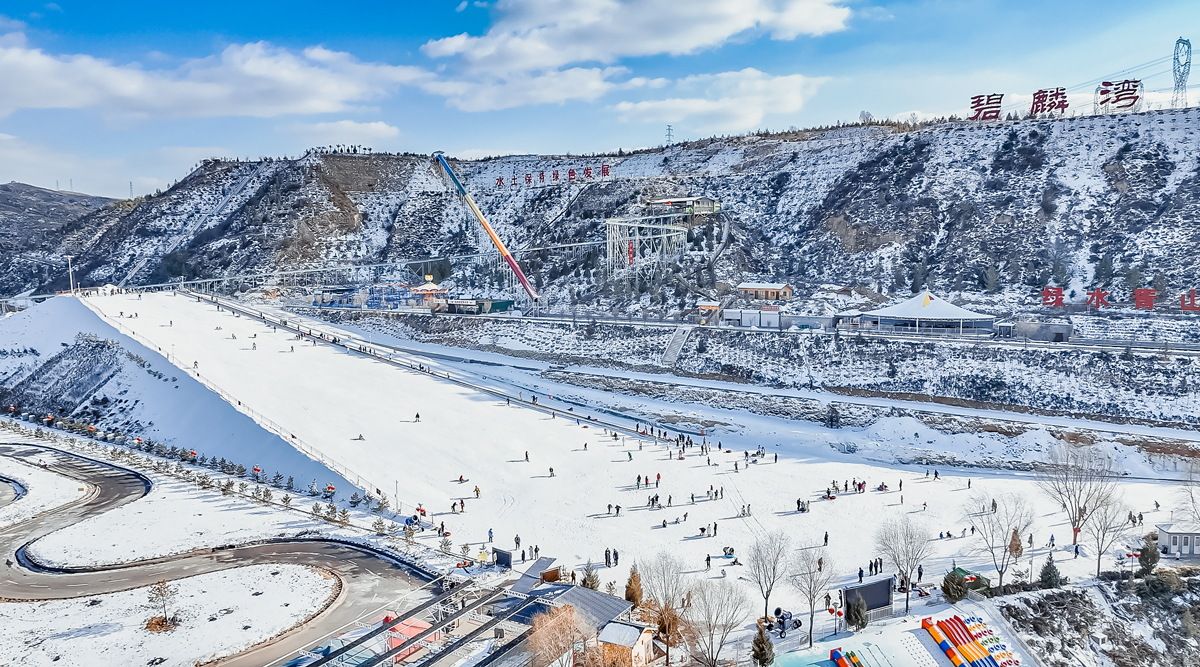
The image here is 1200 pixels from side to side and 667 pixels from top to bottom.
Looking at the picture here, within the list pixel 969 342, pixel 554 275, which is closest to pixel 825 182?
pixel 554 275

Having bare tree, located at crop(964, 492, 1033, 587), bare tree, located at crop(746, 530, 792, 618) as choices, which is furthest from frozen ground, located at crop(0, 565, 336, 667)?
bare tree, located at crop(964, 492, 1033, 587)

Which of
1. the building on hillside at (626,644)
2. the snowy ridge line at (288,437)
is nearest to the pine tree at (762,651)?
the building on hillside at (626,644)

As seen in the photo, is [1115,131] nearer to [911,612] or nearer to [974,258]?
[974,258]

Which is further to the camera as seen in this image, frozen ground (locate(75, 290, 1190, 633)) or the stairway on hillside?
the stairway on hillside

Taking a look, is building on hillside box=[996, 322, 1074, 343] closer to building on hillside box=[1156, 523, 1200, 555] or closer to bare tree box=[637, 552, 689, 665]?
building on hillside box=[1156, 523, 1200, 555]

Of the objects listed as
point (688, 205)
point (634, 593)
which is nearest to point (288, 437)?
point (634, 593)
